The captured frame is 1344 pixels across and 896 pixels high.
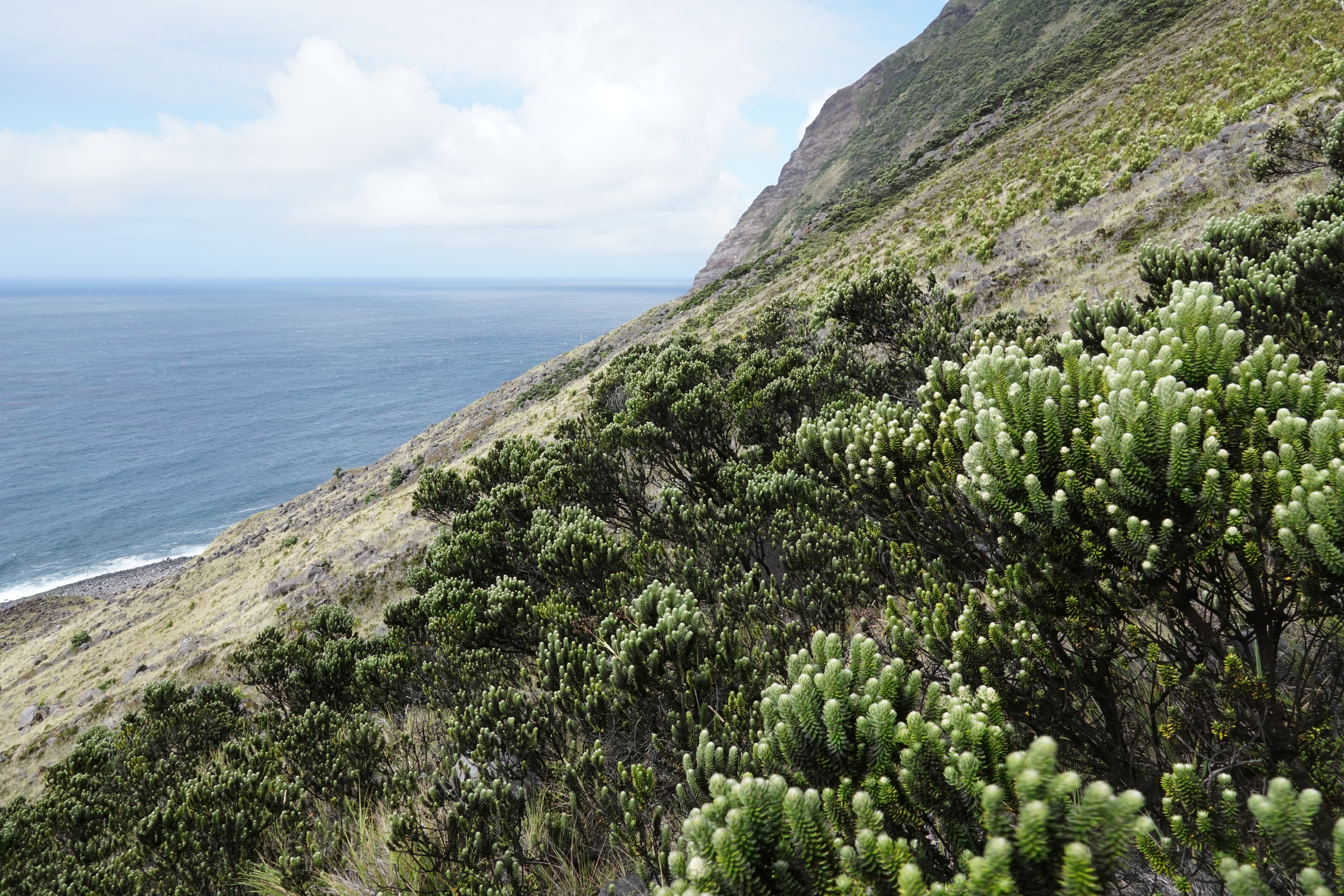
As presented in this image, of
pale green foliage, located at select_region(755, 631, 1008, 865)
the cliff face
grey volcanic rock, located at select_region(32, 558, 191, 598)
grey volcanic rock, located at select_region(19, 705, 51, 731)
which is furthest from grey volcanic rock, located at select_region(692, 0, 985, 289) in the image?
pale green foliage, located at select_region(755, 631, 1008, 865)

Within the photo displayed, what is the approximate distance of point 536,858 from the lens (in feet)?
16.9

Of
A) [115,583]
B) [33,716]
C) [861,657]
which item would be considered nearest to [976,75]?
[861,657]

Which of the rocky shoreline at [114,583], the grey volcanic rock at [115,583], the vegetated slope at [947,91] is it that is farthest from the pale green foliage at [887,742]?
the grey volcanic rock at [115,583]

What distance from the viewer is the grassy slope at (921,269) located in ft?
64.5

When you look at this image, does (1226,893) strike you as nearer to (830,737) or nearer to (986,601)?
(830,737)

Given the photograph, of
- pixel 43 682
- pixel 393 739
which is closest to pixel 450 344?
pixel 43 682

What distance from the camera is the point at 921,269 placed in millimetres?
28438

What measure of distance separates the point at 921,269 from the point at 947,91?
79.2m

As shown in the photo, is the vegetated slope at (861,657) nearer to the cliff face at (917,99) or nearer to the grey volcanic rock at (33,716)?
the grey volcanic rock at (33,716)

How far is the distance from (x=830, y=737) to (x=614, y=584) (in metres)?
5.11

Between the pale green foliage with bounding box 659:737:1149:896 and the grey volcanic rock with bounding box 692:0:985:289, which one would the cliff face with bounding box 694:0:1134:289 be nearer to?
the grey volcanic rock with bounding box 692:0:985:289

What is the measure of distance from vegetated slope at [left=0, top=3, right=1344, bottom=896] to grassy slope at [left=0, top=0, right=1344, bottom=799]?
7.00m

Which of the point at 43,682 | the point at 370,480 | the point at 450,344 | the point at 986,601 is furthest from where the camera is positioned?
the point at 450,344

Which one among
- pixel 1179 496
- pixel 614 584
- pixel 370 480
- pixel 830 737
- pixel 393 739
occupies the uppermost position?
pixel 1179 496
